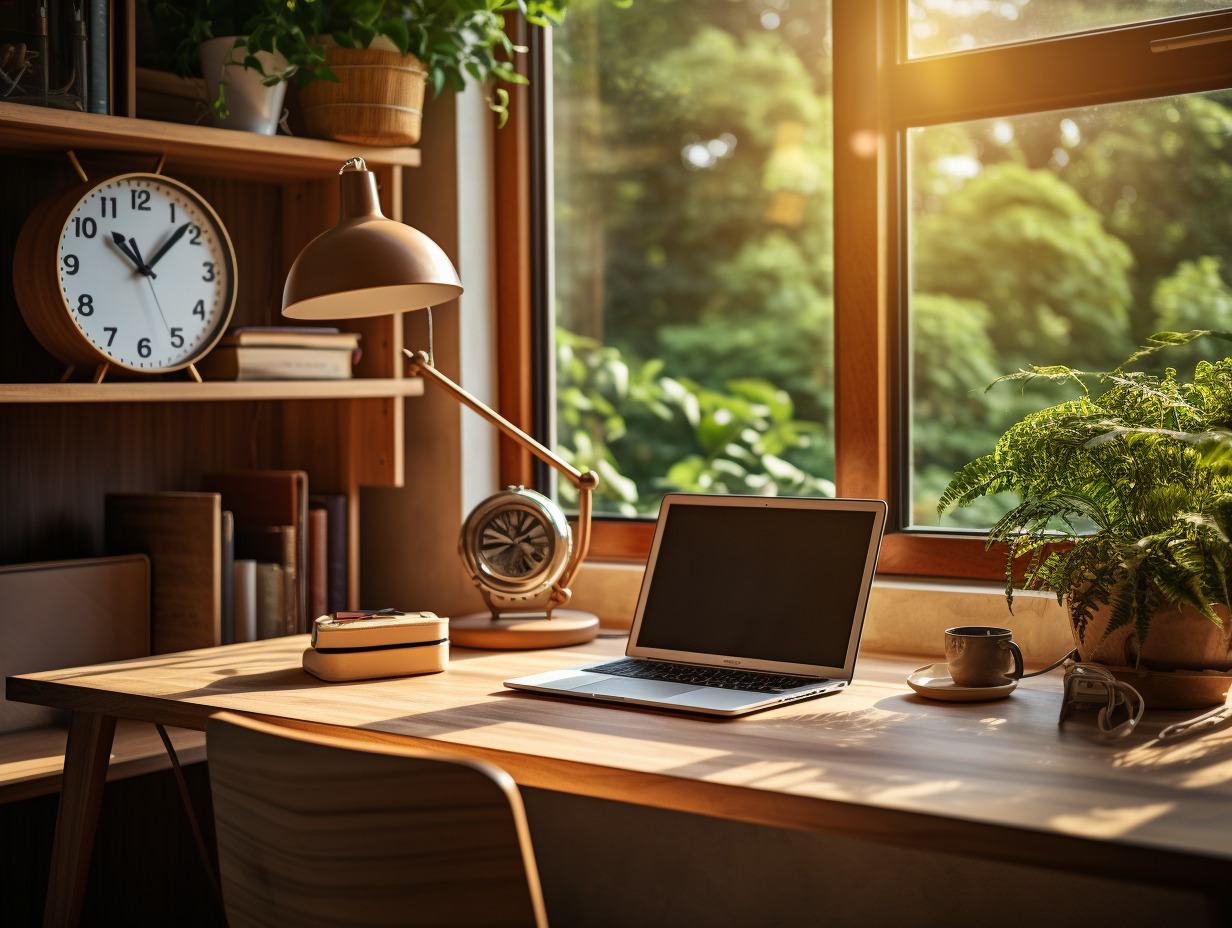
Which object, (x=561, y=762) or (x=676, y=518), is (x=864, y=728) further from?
(x=676, y=518)

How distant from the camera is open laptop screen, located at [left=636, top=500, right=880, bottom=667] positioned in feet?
5.32

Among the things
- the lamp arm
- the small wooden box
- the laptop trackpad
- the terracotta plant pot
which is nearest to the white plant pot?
the lamp arm

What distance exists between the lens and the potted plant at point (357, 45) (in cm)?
200

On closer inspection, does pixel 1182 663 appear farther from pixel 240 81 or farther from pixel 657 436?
pixel 657 436

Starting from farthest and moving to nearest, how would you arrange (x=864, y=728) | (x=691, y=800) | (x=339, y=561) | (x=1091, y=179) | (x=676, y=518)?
(x=1091, y=179)
(x=339, y=561)
(x=676, y=518)
(x=864, y=728)
(x=691, y=800)

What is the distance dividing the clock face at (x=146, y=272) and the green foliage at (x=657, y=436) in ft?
2.32

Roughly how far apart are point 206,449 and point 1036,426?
1.54 metres

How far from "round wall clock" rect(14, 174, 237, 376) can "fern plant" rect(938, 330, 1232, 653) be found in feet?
4.16

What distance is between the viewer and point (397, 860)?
102 cm

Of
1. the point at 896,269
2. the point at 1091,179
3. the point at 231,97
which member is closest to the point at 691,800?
the point at 896,269

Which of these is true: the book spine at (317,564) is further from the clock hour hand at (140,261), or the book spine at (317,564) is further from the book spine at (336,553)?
the clock hour hand at (140,261)

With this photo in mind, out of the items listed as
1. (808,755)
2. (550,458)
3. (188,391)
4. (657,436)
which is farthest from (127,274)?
(657,436)

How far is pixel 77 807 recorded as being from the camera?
1.62 metres

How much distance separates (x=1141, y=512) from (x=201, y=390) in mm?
1411
